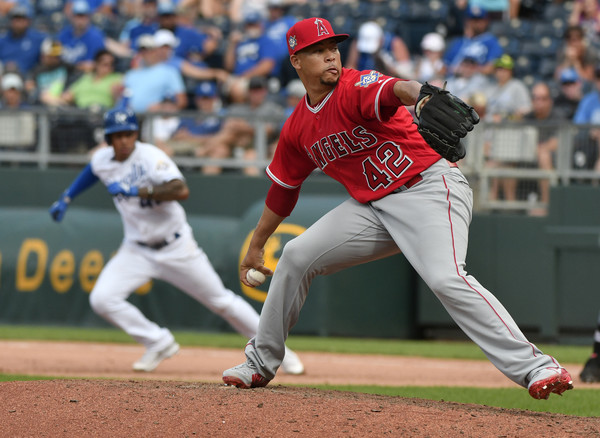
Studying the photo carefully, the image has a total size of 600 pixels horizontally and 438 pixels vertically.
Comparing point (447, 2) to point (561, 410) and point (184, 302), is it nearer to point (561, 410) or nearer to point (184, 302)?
point (184, 302)

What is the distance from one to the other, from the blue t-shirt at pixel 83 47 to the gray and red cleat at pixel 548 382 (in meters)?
11.2

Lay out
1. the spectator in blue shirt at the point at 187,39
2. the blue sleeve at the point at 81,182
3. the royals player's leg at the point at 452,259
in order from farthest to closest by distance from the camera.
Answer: the spectator in blue shirt at the point at 187,39 → the blue sleeve at the point at 81,182 → the royals player's leg at the point at 452,259

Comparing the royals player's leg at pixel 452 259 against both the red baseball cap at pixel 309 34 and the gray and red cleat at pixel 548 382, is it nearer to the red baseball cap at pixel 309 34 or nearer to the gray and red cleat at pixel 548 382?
the gray and red cleat at pixel 548 382

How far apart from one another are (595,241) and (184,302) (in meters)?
4.98

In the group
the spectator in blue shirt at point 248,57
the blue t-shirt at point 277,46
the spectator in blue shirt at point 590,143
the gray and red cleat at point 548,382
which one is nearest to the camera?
the gray and red cleat at point 548,382

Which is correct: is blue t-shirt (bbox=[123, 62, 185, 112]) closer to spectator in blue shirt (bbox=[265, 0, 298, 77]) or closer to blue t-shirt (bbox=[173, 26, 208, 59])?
blue t-shirt (bbox=[173, 26, 208, 59])

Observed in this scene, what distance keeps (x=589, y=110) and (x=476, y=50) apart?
1.67 metres

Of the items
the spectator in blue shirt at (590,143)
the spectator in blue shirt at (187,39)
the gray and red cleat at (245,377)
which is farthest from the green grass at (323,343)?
the gray and red cleat at (245,377)

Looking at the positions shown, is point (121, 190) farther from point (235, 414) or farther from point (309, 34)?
point (235, 414)

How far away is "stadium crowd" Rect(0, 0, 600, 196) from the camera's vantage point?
12070mm

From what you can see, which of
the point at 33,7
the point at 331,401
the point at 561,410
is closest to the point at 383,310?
the point at 561,410

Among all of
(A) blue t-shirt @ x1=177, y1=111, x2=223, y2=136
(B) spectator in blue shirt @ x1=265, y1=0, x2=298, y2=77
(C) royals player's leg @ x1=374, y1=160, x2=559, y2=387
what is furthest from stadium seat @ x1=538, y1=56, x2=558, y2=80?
(C) royals player's leg @ x1=374, y1=160, x2=559, y2=387

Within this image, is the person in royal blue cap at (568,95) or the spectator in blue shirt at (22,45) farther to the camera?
the spectator in blue shirt at (22,45)

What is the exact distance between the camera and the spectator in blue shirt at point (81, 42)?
1488 centimetres
